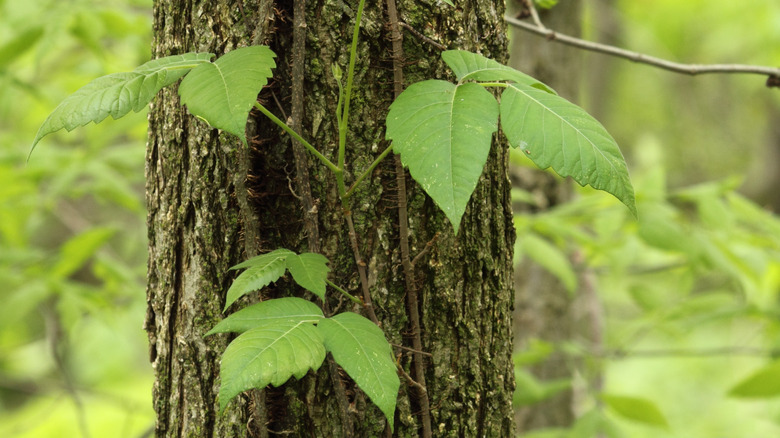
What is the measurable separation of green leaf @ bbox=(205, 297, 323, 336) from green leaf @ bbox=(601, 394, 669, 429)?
1.54 metres

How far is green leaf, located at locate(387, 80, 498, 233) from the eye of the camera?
0.75m

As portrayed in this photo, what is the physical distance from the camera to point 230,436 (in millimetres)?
1048

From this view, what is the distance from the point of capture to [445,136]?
2.56 feet

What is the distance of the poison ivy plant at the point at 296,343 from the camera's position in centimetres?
75

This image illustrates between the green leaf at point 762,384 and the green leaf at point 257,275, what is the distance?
174 cm

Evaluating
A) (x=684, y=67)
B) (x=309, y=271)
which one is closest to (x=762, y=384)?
(x=684, y=67)

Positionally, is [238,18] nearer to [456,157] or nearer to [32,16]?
[456,157]

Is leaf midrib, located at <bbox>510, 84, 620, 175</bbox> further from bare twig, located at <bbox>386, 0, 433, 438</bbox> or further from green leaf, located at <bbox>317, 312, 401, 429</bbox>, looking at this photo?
green leaf, located at <bbox>317, 312, 401, 429</bbox>

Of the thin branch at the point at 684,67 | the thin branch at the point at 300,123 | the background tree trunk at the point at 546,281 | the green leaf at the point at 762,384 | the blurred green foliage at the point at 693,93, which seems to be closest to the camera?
the thin branch at the point at 300,123

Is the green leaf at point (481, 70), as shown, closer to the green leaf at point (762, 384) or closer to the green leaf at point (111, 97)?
the green leaf at point (111, 97)

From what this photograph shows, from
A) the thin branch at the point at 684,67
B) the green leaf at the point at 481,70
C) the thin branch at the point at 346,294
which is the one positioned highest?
the thin branch at the point at 684,67

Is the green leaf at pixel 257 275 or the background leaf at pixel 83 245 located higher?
the background leaf at pixel 83 245

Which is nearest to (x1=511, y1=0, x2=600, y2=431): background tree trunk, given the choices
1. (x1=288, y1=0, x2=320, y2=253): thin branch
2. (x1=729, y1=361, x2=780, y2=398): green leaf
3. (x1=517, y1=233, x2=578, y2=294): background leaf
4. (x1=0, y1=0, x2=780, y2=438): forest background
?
(x1=0, y1=0, x2=780, y2=438): forest background

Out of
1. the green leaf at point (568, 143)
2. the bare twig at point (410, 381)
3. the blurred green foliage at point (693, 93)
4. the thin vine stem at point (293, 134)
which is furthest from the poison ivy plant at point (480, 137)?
the blurred green foliage at point (693, 93)
